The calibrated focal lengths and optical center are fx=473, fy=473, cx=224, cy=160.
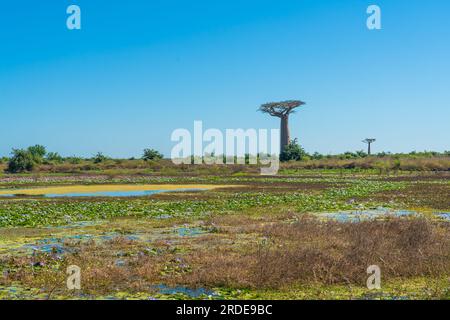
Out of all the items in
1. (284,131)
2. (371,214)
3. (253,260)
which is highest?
(284,131)

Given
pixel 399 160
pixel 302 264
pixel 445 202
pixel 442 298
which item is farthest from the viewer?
pixel 399 160

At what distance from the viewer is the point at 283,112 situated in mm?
87750

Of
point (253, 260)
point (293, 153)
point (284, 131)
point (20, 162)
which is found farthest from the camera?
point (284, 131)

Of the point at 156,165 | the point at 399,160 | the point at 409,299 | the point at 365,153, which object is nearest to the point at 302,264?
the point at 409,299

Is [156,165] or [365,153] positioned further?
[365,153]

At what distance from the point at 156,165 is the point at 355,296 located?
2630 inches

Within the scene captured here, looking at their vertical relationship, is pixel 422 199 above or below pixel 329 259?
below

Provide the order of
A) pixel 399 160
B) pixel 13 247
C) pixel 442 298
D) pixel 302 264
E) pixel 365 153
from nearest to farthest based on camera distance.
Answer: pixel 442 298, pixel 302 264, pixel 13 247, pixel 399 160, pixel 365 153

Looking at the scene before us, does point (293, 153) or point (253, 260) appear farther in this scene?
point (293, 153)

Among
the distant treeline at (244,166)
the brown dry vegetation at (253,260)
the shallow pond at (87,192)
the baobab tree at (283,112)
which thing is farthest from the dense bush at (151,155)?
the brown dry vegetation at (253,260)

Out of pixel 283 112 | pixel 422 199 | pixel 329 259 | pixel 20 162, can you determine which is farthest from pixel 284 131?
pixel 329 259

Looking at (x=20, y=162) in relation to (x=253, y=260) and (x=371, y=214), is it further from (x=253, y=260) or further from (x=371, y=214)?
(x=253, y=260)

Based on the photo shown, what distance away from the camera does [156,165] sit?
73688 mm
